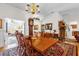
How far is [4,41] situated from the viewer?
1966mm

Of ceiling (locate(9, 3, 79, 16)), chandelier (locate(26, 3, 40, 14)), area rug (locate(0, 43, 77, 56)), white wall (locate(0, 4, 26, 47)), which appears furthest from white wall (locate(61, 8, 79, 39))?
white wall (locate(0, 4, 26, 47))

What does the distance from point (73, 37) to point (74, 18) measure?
0.30 metres

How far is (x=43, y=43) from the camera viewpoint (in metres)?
1.96

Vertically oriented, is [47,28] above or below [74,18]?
below

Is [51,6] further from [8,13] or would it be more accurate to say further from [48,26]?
[8,13]

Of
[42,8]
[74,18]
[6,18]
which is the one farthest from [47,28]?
[6,18]

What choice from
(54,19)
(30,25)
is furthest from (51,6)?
(30,25)

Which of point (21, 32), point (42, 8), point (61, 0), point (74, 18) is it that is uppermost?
point (61, 0)

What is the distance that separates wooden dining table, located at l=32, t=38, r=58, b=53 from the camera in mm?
1955

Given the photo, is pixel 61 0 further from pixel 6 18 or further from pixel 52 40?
pixel 6 18

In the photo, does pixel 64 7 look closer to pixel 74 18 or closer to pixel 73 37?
pixel 74 18

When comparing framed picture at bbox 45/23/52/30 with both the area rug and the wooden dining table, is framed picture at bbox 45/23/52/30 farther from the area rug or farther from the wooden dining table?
the area rug

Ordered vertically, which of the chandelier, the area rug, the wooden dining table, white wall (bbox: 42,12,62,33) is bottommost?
the area rug

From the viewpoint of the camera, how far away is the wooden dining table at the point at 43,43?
1955mm
